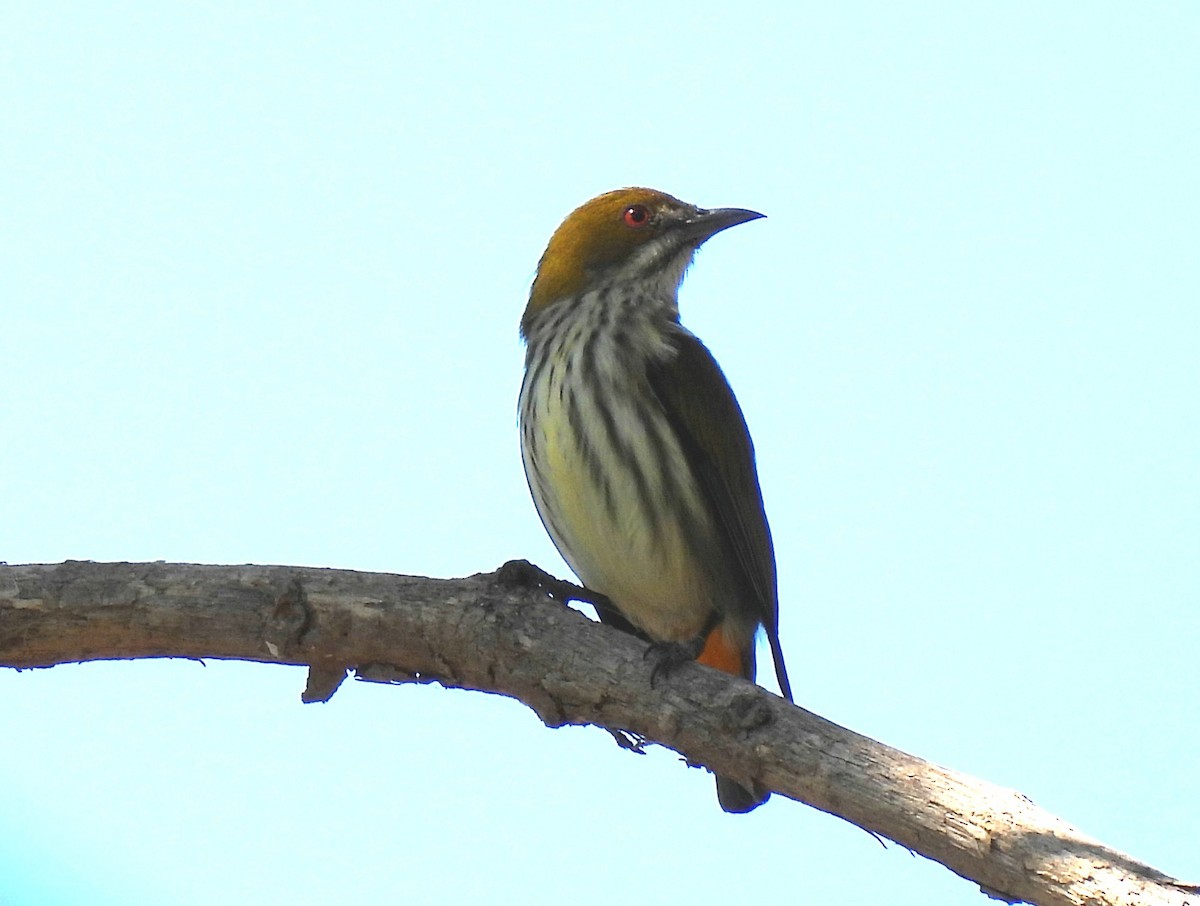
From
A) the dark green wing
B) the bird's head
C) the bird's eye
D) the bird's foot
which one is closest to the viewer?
the bird's foot

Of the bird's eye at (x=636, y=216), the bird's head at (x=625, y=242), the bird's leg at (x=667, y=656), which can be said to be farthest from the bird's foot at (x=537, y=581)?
the bird's eye at (x=636, y=216)

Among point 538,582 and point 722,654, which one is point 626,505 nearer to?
point 538,582

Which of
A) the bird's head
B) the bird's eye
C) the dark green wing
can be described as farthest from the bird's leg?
the bird's eye

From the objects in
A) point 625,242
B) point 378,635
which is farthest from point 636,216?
point 378,635

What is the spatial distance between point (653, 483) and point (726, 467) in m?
0.35

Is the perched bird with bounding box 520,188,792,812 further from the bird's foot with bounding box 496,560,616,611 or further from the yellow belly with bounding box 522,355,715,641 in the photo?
the bird's foot with bounding box 496,560,616,611

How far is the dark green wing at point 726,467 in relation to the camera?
5078mm

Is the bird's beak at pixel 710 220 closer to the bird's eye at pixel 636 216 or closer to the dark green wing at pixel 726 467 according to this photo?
the bird's eye at pixel 636 216

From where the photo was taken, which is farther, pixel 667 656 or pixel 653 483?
pixel 653 483

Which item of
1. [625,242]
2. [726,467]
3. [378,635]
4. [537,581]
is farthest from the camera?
[625,242]

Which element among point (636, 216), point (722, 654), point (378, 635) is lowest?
point (378, 635)

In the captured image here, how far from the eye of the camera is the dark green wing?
508 centimetres

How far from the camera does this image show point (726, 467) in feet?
17.0

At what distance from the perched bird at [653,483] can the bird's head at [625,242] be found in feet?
1.22
